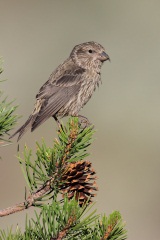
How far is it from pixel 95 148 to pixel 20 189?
3378 mm

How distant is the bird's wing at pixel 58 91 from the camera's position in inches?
283

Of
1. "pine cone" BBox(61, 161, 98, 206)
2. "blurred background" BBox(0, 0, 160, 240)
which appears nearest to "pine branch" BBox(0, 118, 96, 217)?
"pine cone" BBox(61, 161, 98, 206)

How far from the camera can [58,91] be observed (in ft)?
25.2

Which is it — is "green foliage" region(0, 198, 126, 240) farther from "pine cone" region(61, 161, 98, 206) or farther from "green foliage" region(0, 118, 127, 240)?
"pine cone" region(61, 161, 98, 206)

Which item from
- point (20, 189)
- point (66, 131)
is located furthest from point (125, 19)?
point (66, 131)

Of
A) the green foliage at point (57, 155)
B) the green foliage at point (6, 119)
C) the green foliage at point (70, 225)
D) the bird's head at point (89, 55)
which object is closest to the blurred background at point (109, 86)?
the bird's head at point (89, 55)

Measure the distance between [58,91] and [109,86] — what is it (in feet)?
56.0

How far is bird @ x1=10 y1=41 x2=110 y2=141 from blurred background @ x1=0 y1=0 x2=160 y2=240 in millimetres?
4796

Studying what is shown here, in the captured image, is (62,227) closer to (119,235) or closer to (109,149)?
(119,235)

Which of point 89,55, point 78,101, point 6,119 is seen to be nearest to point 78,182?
point 6,119

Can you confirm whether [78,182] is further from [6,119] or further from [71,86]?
[71,86]

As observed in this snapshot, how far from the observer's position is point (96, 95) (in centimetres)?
2341

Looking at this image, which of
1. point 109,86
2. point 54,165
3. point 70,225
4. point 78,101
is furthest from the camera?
point 109,86

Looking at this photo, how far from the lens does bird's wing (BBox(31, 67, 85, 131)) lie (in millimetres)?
7200
